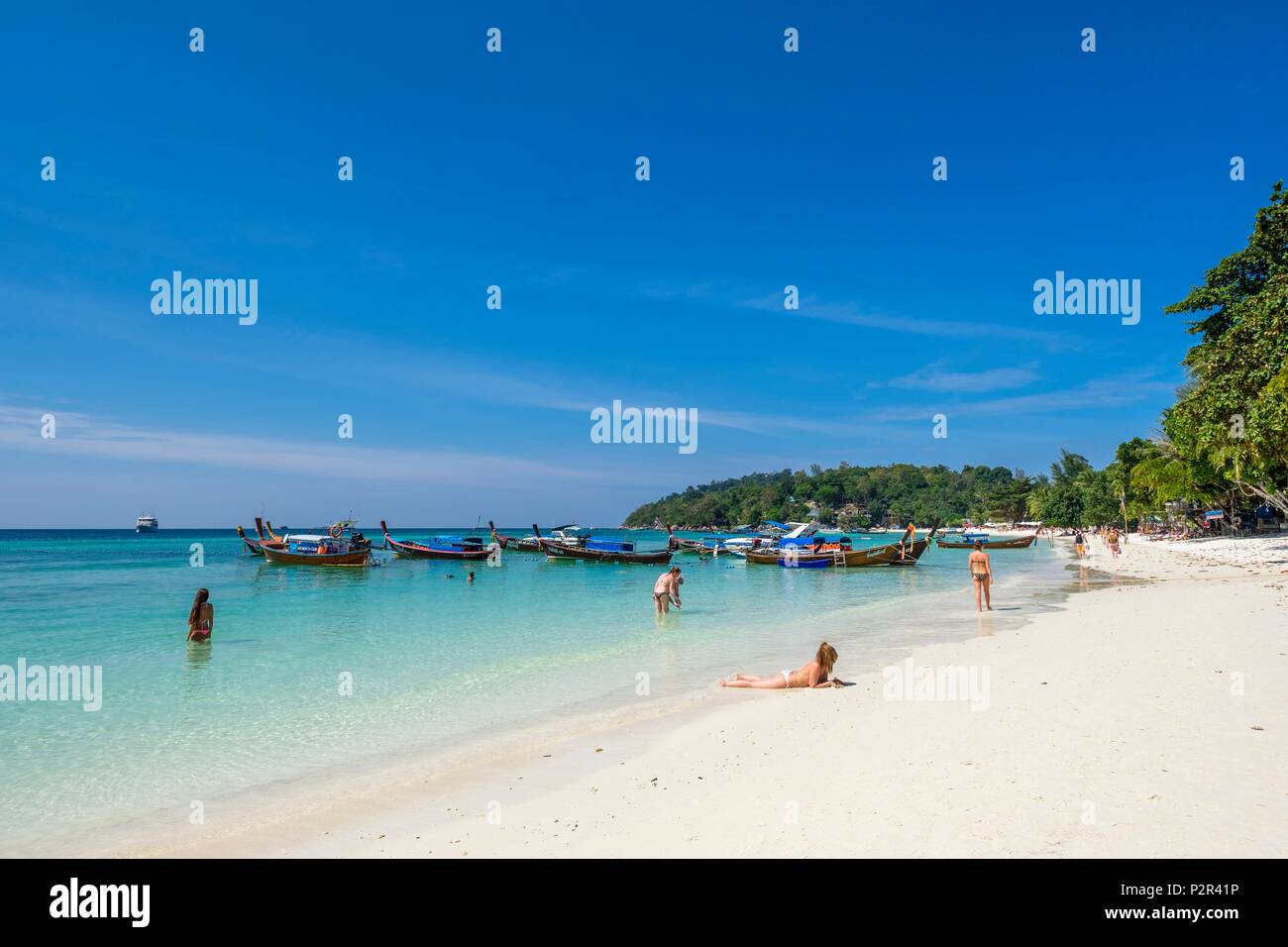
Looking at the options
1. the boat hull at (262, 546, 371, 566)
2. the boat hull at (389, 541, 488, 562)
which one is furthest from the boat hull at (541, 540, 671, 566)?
the boat hull at (262, 546, 371, 566)

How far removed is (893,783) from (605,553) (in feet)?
170

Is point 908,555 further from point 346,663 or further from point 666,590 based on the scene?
point 346,663

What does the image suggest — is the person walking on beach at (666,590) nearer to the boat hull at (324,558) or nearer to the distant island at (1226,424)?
the distant island at (1226,424)

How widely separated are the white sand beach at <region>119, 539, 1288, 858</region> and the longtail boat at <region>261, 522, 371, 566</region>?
147 ft

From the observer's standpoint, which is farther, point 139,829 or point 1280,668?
point 1280,668

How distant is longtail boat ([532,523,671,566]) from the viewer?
5406cm

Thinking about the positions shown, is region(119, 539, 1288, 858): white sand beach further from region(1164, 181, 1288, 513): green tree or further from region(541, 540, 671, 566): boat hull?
region(541, 540, 671, 566): boat hull

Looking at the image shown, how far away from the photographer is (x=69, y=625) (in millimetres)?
20812

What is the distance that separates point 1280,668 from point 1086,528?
11385 cm

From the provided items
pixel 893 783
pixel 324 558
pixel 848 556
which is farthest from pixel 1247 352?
pixel 324 558

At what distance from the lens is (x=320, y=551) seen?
49.8 metres

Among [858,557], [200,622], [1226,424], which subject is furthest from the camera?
[858,557]
